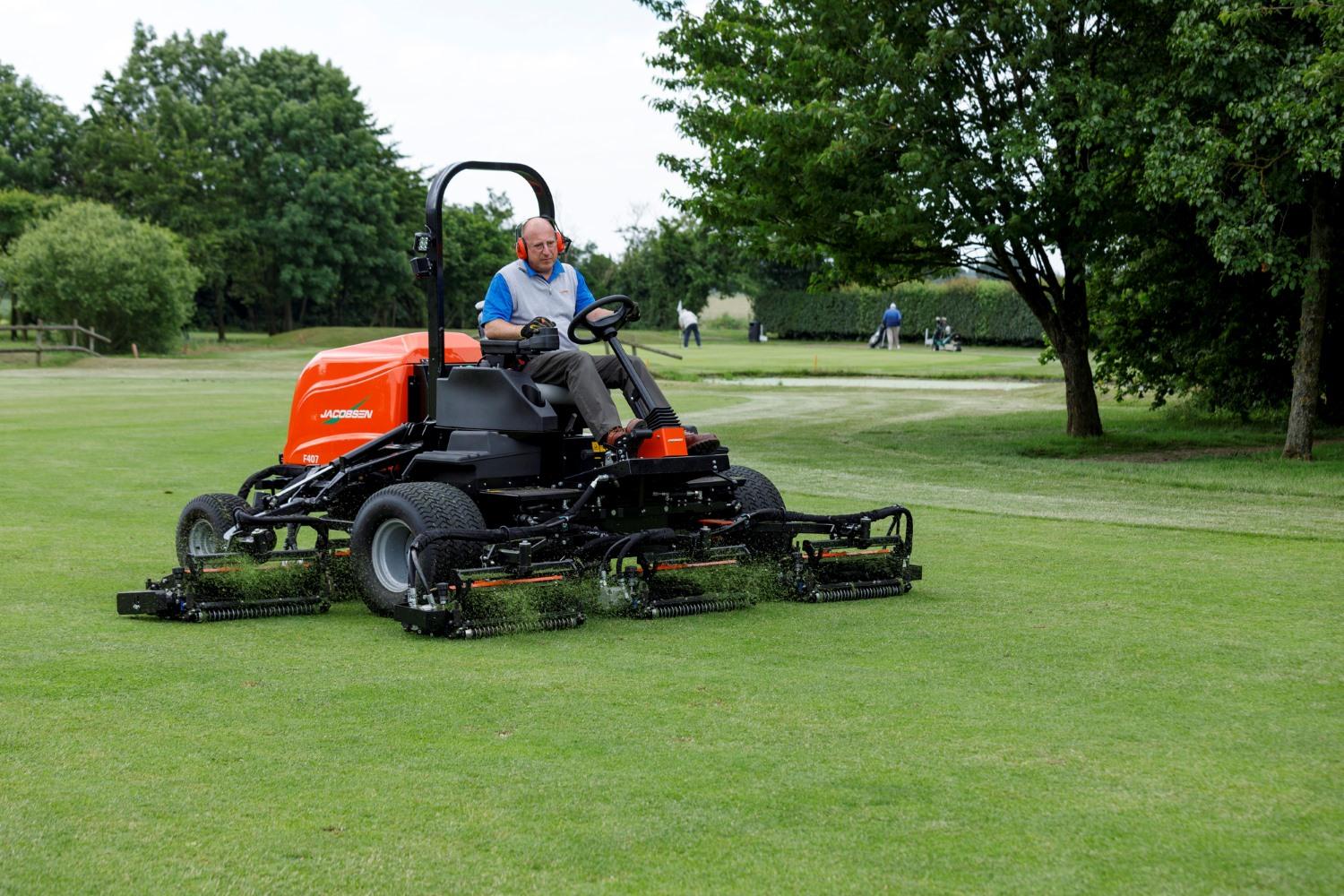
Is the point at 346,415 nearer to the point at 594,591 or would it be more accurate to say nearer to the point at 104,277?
the point at 594,591

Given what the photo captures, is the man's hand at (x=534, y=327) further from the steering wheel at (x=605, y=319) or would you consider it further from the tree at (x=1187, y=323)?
the tree at (x=1187, y=323)

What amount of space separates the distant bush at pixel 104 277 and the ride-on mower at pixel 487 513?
4498cm

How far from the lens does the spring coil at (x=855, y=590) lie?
27.7 ft

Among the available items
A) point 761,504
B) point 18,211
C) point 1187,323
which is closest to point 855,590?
point 761,504

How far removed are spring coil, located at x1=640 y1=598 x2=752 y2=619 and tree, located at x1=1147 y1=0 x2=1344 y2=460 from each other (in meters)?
9.67

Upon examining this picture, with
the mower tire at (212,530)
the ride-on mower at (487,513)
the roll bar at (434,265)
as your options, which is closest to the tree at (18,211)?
the mower tire at (212,530)

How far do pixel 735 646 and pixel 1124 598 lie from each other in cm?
273

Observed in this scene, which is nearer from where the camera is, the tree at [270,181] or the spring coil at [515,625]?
the spring coil at [515,625]

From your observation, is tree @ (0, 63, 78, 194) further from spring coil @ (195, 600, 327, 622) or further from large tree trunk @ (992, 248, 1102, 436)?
spring coil @ (195, 600, 327, 622)

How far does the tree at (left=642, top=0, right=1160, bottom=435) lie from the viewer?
60.0 feet

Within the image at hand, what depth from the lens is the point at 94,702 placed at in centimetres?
593

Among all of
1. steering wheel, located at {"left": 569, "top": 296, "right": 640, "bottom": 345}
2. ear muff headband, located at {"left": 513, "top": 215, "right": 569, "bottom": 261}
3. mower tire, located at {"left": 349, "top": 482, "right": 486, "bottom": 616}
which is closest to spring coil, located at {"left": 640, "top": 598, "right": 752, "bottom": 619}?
mower tire, located at {"left": 349, "top": 482, "right": 486, "bottom": 616}

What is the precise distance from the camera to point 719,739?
538 cm

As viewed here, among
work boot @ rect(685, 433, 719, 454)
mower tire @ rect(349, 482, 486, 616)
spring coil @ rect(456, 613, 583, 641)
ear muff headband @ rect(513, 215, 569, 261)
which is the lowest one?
spring coil @ rect(456, 613, 583, 641)
